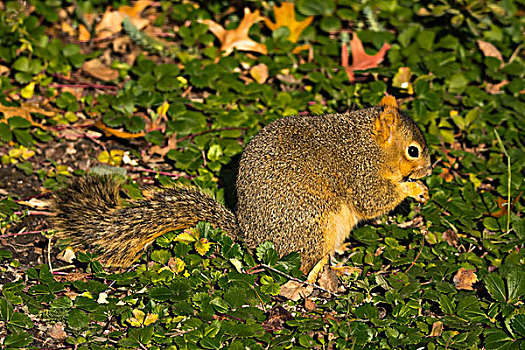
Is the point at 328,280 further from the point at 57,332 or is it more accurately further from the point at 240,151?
the point at 57,332

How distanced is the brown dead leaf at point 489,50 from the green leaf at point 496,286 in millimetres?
2496

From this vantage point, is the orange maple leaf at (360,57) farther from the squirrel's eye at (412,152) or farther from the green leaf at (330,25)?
the squirrel's eye at (412,152)

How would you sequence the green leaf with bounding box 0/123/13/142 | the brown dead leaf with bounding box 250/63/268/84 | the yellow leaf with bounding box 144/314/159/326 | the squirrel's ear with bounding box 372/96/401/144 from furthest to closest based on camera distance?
the brown dead leaf with bounding box 250/63/268/84, the green leaf with bounding box 0/123/13/142, the squirrel's ear with bounding box 372/96/401/144, the yellow leaf with bounding box 144/314/159/326

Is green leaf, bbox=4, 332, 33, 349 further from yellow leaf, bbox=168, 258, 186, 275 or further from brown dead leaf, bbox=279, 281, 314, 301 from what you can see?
brown dead leaf, bbox=279, 281, 314, 301

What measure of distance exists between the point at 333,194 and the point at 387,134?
0.54 metres

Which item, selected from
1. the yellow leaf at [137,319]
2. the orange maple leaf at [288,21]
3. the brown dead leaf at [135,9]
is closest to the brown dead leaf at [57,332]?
the yellow leaf at [137,319]

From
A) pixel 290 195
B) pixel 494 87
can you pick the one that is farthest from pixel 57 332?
pixel 494 87

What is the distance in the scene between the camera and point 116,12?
5.45m

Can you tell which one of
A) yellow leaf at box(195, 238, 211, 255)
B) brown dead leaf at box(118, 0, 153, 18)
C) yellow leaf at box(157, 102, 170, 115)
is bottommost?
yellow leaf at box(195, 238, 211, 255)

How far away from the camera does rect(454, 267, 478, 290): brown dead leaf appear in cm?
330

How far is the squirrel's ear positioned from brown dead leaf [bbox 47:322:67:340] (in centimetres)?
201

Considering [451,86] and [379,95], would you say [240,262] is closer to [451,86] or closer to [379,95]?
[379,95]

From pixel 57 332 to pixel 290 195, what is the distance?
1330mm

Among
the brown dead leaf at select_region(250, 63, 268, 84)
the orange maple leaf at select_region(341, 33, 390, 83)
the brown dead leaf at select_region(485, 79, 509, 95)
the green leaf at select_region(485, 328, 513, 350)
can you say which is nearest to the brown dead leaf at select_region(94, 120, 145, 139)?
the brown dead leaf at select_region(250, 63, 268, 84)
